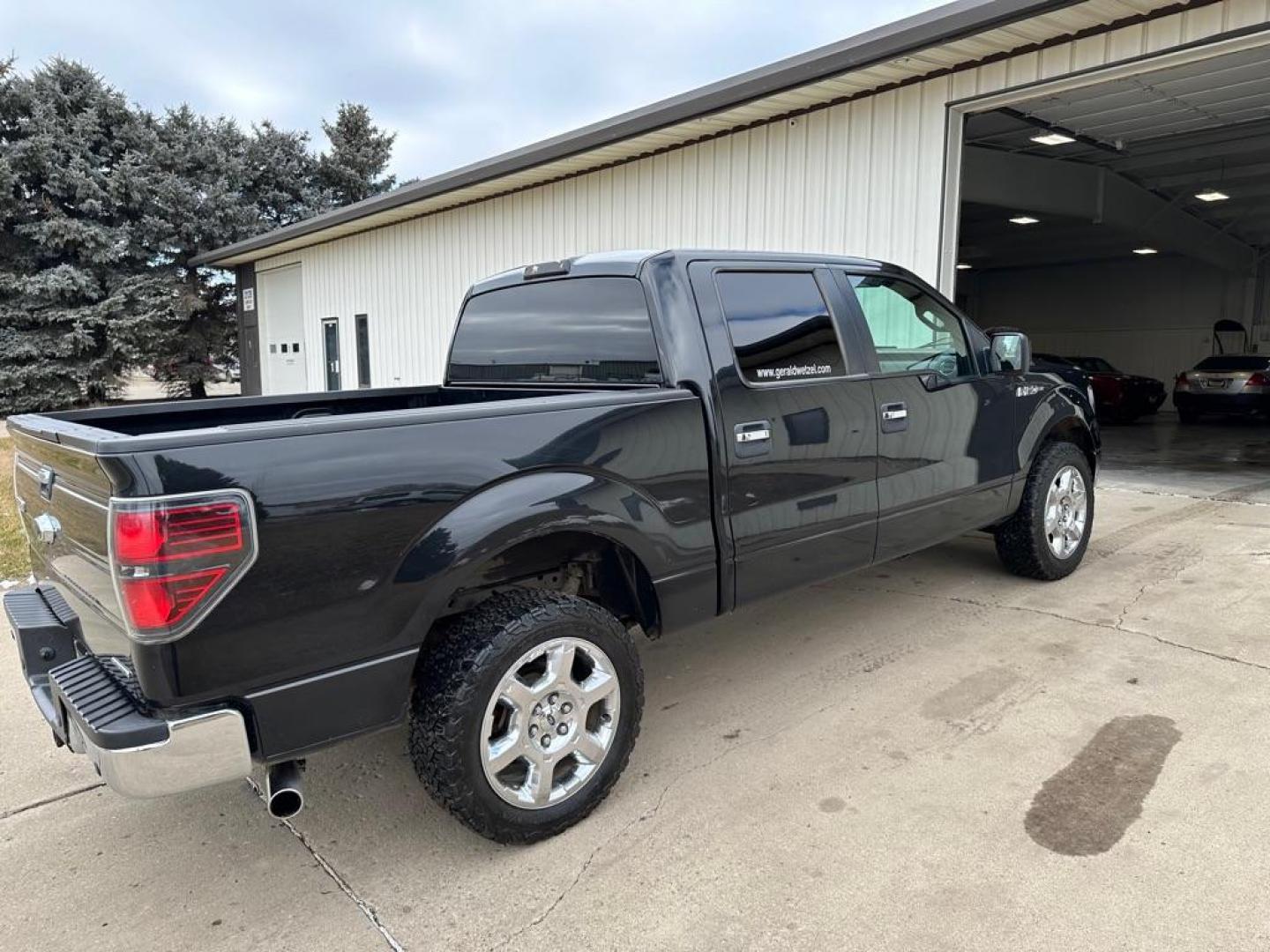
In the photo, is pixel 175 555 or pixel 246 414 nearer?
pixel 175 555

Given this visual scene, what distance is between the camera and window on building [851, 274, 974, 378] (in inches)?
154

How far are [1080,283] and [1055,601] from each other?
2339 centimetres

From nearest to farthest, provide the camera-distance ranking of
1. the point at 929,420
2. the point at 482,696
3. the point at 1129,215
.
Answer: the point at 482,696 < the point at 929,420 < the point at 1129,215

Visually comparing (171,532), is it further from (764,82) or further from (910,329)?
(764,82)

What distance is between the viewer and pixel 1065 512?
5.11m

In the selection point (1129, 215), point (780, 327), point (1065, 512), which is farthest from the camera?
point (1129, 215)

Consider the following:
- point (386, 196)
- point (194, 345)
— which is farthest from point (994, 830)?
point (194, 345)

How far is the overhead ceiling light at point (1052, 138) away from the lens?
11.1 m

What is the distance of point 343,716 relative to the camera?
7.47ft

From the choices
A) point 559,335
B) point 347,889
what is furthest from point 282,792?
point 559,335

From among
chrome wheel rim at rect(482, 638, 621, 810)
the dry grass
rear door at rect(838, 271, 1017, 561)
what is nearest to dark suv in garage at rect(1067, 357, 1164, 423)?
rear door at rect(838, 271, 1017, 561)

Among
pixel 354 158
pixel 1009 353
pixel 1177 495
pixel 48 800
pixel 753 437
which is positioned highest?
pixel 354 158

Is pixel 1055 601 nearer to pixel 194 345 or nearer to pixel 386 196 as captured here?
pixel 386 196

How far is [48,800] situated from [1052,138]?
41.2 feet
